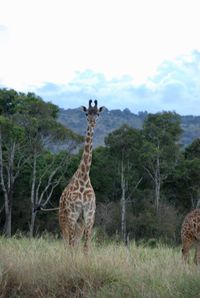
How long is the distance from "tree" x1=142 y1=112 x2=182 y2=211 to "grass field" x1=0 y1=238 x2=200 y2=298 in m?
26.3

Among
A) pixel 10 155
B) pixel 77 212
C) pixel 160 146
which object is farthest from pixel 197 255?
pixel 160 146

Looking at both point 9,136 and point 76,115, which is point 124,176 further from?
point 76,115

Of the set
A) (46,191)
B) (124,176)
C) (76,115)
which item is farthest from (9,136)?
(76,115)

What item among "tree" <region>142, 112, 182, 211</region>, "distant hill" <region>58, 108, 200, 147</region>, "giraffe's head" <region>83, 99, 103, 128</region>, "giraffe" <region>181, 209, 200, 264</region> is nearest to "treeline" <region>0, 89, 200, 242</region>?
"tree" <region>142, 112, 182, 211</region>

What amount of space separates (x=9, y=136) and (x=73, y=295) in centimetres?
2375

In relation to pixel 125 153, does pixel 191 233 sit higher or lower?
lower

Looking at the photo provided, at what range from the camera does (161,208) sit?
32.2 metres

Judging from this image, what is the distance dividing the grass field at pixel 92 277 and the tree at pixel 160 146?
26341 millimetres

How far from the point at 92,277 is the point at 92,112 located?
2.94 m

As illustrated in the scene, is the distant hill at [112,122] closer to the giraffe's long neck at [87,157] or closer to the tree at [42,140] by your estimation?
the tree at [42,140]

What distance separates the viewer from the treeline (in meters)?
30.3

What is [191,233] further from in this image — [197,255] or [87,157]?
[87,157]

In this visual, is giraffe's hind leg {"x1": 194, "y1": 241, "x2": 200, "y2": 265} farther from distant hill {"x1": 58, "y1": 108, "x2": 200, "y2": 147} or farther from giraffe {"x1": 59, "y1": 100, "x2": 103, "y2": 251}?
distant hill {"x1": 58, "y1": 108, "x2": 200, "y2": 147}

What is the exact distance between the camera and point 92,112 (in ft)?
29.4
